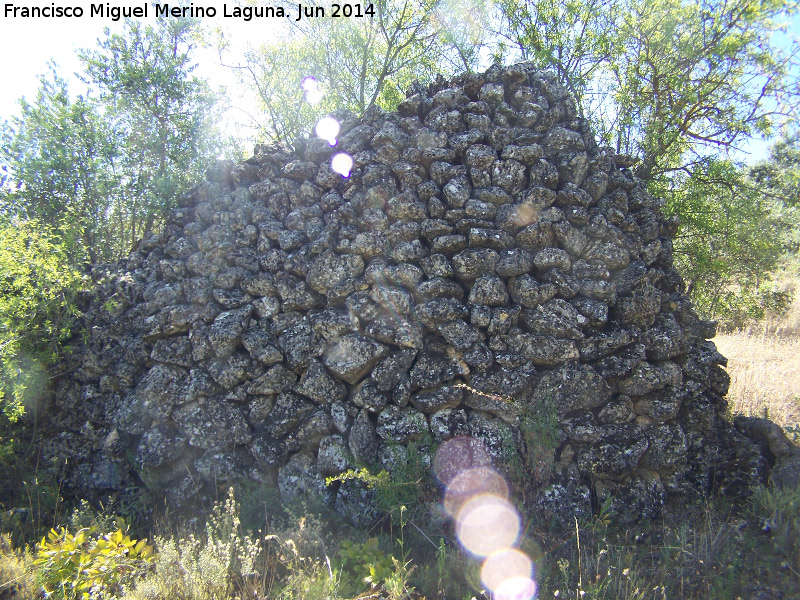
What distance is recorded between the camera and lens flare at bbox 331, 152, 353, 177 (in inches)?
203

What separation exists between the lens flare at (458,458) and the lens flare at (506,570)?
0.68 meters

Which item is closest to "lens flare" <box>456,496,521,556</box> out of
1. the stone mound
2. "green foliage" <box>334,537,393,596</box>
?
the stone mound

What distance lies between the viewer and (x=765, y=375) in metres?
6.68

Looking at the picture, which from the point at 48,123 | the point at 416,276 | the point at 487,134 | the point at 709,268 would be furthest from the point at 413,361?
the point at 48,123

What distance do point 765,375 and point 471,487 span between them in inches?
208

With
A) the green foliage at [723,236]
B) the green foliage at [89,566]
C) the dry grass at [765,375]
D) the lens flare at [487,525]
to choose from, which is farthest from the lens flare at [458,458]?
the green foliage at [723,236]

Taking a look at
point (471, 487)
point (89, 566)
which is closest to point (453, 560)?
point (471, 487)

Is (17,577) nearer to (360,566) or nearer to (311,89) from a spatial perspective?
(360,566)

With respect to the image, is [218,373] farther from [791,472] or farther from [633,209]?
[791,472]

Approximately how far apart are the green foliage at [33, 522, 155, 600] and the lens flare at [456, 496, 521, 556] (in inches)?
94.2

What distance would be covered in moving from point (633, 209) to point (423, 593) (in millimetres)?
4022

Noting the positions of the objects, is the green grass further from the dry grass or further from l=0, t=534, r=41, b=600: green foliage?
the dry grass

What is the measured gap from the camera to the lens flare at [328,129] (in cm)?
540

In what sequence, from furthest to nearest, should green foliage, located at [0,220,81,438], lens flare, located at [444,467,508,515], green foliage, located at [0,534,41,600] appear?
1. green foliage, located at [0,220,81,438]
2. lens flare, located at [444,467,508,515]
3. green foliage, located at [0,534,41,600]
